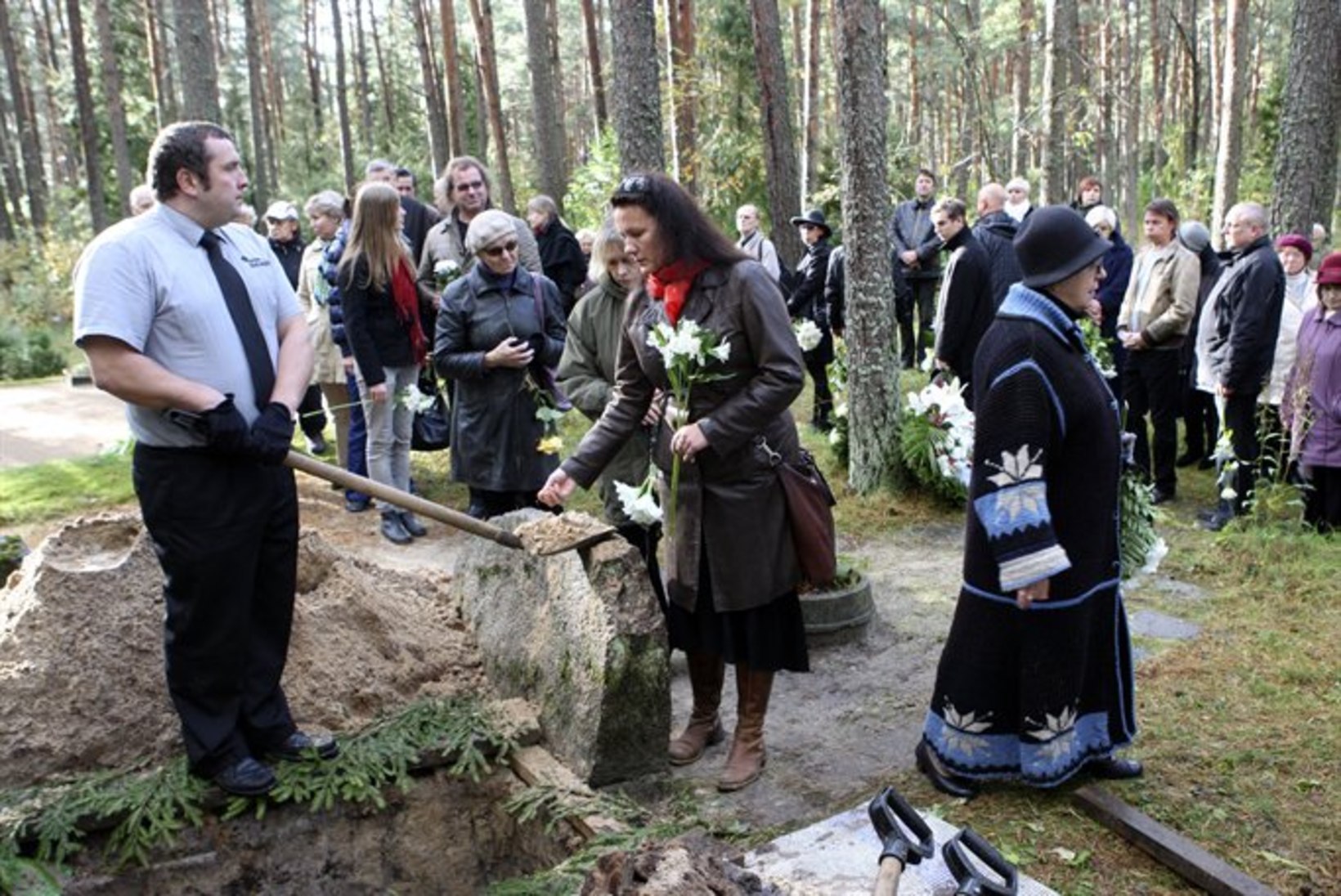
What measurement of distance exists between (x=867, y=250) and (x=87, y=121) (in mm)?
20085

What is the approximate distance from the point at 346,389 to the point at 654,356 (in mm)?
4482

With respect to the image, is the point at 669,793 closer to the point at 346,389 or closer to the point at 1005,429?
the point at 1005,429

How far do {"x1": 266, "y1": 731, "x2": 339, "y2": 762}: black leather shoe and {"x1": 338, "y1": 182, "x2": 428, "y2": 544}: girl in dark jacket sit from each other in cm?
302

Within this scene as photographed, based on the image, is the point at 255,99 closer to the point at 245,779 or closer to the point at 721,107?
the point at 721,107

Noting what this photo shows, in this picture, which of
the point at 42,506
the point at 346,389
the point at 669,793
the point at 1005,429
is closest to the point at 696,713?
the point at 669,793

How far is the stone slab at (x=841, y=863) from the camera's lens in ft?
9.64

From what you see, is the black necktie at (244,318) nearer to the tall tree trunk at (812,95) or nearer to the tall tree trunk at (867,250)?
the tall tree trunk at (867,250)

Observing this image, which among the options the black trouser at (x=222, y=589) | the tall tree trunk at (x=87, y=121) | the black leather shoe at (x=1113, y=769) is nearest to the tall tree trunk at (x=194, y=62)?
the black trouser at (x=222, y=589)

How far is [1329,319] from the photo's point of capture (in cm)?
634

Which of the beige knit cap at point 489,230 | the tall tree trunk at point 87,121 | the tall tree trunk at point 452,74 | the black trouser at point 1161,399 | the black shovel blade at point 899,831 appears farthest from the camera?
the tall tree trunk at point 452,74

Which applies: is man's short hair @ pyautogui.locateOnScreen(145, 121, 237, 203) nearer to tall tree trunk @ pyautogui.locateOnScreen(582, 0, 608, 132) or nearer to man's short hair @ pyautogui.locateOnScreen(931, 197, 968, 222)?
man's short hair @ pyautogui.locateOnScreen(931, 197, 968, 222)

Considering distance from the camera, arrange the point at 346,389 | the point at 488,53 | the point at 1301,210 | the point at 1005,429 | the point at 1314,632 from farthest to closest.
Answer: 1. the point at 488,53
2. the point at 1301,210
3. the point at 346,389
4. the point at 1314,632
5. the point at 1005,429

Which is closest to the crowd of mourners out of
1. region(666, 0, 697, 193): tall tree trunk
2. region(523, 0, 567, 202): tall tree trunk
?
region(666, 0, 697, 193): tall tree trunk

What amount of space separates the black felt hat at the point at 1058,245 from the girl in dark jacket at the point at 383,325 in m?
4.12
